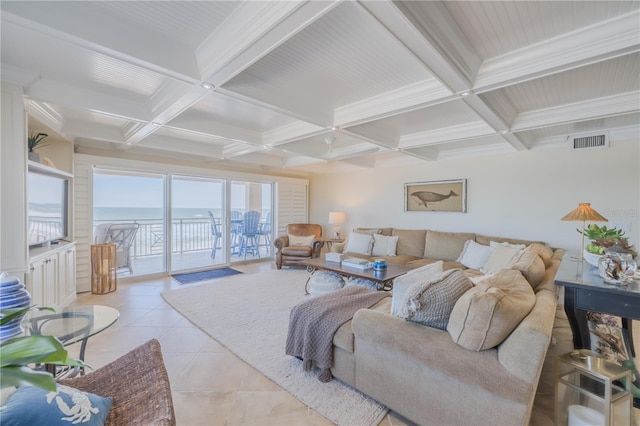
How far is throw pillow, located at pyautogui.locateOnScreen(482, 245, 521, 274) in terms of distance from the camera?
3.45 m

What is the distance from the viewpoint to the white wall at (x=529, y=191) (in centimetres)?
355

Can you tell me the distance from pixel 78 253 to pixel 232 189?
284 cm

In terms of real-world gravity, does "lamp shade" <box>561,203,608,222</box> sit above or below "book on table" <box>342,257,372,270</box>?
above

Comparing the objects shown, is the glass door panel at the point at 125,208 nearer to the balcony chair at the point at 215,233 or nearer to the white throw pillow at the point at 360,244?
the balcony chair at the point at 215,233

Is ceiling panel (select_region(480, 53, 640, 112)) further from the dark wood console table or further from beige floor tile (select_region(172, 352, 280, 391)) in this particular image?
beige floor tile (select_region(172, 352, 280, 391))

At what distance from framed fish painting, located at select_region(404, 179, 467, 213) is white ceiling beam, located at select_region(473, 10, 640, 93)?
303cm

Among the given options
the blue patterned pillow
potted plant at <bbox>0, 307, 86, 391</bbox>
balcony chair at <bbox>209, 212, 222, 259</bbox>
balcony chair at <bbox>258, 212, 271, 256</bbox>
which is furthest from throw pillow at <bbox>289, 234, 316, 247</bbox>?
Answer: potted plant at <bbox>0, 307, 86, 391</bbox>

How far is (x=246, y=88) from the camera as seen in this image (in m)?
2.35

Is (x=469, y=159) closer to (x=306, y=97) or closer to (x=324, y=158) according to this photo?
(x=324, y=158)

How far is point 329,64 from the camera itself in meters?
2.10

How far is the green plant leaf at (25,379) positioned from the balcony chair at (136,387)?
59cm

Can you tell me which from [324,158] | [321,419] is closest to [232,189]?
[324,158]

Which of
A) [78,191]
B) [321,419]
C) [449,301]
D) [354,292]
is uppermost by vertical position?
[78,191]

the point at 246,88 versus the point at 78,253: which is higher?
the point at 246,88
